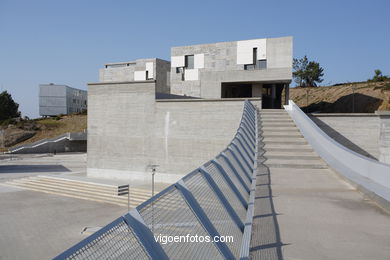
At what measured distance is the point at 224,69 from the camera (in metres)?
30.8

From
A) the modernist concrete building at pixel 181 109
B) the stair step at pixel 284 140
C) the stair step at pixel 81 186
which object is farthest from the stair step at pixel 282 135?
the stair step at pixel 81 186

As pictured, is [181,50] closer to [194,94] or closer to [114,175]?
[194,94]

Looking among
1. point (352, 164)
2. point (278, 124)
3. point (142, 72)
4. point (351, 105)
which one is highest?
point (142, 72)

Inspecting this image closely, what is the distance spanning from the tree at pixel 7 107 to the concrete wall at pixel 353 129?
68.1 m

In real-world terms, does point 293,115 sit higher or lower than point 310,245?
higher

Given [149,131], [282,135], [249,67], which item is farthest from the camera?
[249,67]

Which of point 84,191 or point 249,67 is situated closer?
point 84,191

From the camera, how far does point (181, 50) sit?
33125 mm

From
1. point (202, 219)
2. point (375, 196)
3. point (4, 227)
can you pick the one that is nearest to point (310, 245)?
point (202, 219)

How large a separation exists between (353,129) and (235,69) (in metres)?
13.7

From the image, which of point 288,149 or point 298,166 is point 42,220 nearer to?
point 288,149

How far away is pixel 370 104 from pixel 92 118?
35122mm

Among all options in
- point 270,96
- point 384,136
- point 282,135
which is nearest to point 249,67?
point 270,96

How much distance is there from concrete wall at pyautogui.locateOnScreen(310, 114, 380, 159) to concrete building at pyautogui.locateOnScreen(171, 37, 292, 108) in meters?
8.33
